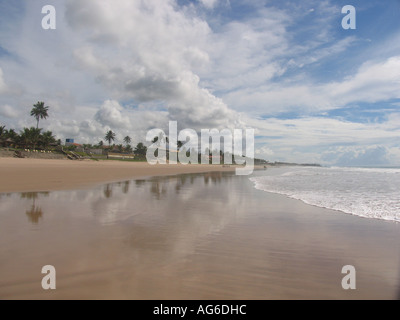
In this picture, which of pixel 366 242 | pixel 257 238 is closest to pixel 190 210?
pixel 257 238

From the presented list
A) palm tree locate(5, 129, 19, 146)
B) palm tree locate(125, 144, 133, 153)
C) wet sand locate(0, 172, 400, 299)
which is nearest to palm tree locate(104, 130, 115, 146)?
palm tree locate(125, 144, 133, 153)

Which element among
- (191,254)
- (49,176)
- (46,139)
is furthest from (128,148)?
(191,254)

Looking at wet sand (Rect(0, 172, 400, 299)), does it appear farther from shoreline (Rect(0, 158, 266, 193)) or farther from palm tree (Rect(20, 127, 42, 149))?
palm tree (Rect(20, 127, 42, 149))

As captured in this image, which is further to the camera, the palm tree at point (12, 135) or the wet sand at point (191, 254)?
the palm tree at point (12, 135)

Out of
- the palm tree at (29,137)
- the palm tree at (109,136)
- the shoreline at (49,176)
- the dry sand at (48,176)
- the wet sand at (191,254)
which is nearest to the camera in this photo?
the wet sand at (191,254)

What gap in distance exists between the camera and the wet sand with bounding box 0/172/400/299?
12.0ft

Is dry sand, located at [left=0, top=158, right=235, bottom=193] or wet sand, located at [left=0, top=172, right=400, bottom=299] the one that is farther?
dry sand, located at [left=0, top=158, right=235, bottom=193]

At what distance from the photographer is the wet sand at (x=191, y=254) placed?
3650 millimetres

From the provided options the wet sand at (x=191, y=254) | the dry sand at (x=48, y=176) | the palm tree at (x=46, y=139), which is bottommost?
the wet sand at (x=191, y=254)

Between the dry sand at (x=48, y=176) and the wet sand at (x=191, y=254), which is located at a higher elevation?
the dry sand at (x=48, y=176)

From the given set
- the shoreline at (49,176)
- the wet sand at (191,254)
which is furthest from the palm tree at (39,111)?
the wet sand at (191,254)

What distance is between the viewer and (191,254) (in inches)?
199

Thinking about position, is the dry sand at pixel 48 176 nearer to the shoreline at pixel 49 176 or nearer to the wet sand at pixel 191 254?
the shoreline at pixel 49 176

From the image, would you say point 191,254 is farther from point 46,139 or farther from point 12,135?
point 12,135
